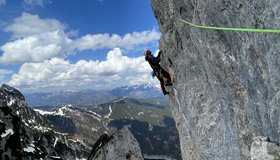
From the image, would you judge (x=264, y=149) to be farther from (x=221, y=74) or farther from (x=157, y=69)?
(x=157, y=69)

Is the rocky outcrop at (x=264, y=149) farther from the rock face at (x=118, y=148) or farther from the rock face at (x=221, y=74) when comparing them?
the rock face at (x=118, y=148)

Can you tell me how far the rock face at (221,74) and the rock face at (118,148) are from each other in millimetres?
8458

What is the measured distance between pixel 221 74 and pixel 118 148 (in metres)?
21.8

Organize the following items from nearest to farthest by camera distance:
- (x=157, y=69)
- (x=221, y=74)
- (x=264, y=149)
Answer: (x=264, y=149) < (x=221, y=74) < (x=157, y=69)

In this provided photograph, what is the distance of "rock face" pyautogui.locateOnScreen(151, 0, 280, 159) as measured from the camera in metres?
17.8

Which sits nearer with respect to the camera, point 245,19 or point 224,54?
point 245,19

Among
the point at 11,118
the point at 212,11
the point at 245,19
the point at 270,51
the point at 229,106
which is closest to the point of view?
the point at 270,51

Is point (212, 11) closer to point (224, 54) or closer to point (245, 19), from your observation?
point (224, 54)

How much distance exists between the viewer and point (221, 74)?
24.3 m

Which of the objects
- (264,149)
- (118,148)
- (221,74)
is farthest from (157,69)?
(264,149)

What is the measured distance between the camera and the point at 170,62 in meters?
33.8

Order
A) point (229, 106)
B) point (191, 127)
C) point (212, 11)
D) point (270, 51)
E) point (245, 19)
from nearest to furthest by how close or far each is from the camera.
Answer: point (270, 51) → point (245, 19) → point (212, 11) → point (229, 106) → point (191, 127)

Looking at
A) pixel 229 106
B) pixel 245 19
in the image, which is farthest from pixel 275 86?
pixel 229 106

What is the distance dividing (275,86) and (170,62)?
16835 millimetres
